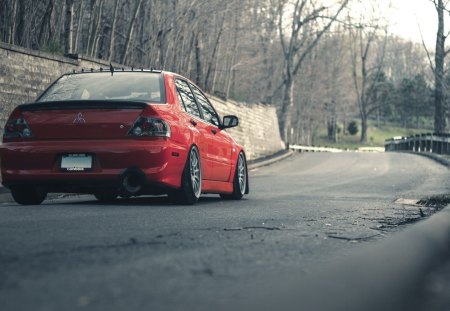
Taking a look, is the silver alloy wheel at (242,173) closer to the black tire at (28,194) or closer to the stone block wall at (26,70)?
the black tire at (28,194)

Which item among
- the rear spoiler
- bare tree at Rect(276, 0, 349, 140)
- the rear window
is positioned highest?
bare tree at Rect(276, 0, 349, 140)

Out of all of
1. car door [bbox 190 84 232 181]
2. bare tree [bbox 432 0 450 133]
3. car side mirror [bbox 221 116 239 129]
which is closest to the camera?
car door [bbox 190 84 232 181]

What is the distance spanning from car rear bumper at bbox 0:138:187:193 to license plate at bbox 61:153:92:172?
0.03 m

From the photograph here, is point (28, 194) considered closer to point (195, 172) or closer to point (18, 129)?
point (18, 129)

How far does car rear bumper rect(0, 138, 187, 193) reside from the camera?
8.79 meters

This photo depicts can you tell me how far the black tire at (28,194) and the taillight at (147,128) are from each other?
1.30 m

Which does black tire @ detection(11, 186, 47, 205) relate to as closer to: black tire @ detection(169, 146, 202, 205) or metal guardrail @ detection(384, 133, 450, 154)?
black tire @ detection(169, 146, 202, 205)

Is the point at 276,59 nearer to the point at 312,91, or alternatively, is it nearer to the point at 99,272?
the point at 312,91

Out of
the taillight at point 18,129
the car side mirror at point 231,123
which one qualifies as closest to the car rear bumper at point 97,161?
the taillight at point 18,129

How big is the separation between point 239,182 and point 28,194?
3359 millimetres

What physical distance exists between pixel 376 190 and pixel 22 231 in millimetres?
9257

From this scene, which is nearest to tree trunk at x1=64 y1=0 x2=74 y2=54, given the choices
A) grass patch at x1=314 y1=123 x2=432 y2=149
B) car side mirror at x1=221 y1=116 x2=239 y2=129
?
car side mirror at x1=221 y1=116 x2=239 y2=129

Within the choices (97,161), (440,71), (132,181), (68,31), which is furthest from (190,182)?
(440,71)

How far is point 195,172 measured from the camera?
9.76m
